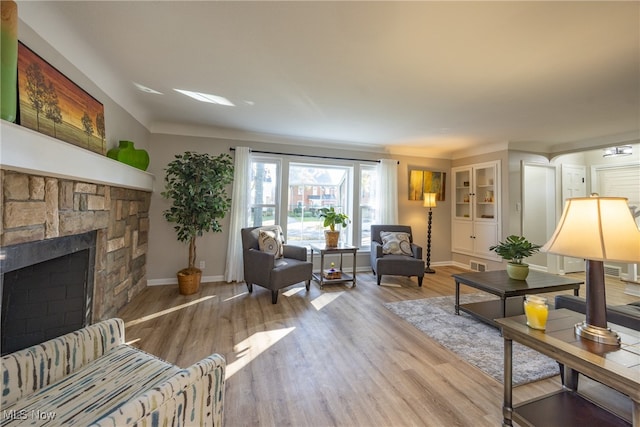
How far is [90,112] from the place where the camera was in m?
2.18

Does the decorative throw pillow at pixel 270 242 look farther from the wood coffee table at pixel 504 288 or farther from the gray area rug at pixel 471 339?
the wood coffee table at pixel 504 288

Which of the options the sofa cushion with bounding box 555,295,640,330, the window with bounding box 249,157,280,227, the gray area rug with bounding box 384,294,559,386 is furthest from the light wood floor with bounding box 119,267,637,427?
the window with bounding box 249,157,280,227

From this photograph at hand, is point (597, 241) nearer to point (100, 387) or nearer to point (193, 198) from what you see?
point (100, 387)

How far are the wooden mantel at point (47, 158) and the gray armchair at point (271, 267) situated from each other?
1.67 metres

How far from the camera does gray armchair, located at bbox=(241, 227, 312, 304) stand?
3242 millimetres

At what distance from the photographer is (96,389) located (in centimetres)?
106

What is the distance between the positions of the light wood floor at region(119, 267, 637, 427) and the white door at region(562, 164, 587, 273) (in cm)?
405

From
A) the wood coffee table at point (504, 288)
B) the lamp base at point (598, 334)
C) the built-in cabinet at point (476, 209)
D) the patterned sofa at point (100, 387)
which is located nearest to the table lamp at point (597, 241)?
the lamp base at point (598, 334)

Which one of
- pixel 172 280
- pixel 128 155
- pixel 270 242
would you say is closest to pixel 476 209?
pixel 270 242

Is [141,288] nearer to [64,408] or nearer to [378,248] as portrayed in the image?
[64,408]

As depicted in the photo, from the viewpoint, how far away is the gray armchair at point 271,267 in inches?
128

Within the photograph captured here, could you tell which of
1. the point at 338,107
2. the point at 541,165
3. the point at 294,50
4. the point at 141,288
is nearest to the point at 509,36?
the point at 294,50

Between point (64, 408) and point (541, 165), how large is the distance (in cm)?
641

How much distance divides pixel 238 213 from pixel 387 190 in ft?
8.92
